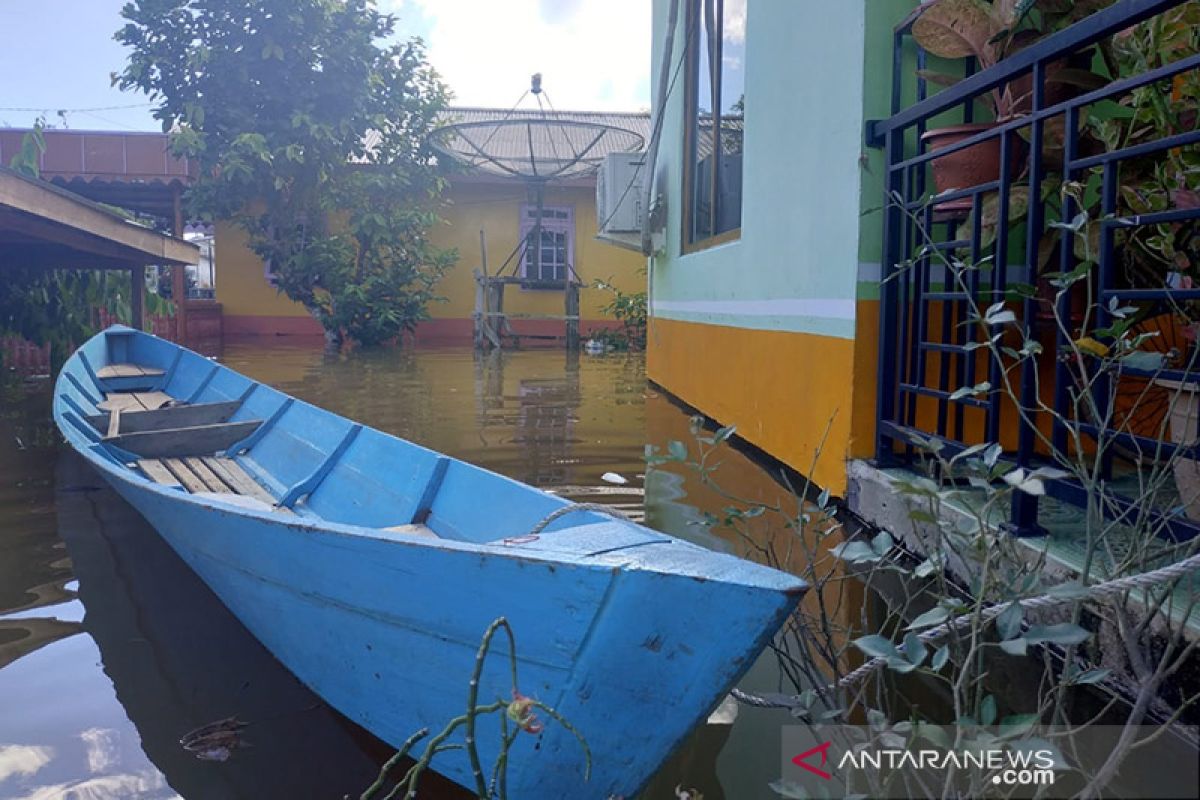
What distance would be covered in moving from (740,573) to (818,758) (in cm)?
65

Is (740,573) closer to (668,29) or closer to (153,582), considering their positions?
(153,582)

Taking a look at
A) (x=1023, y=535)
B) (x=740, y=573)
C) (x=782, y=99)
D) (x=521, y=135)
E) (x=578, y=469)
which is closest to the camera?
(x=740, y=573)

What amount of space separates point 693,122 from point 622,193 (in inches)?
74.5

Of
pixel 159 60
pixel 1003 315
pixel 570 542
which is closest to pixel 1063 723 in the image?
pixel 1003 315

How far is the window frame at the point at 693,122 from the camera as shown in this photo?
244 inches

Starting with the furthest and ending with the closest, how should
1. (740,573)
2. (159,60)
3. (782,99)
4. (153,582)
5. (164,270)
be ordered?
(164,270)
(159,60)
(782,99)
(153,582)
(740,573)

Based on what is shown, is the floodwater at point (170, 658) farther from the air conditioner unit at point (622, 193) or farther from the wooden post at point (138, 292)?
the wooden post at point (138, 292)

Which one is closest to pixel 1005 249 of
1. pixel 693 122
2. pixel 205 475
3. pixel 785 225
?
pixel 785 225

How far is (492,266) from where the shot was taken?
16312 millimetres

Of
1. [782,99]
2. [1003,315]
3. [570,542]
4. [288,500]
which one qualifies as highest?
[782,99]

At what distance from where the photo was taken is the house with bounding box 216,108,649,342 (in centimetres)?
1614

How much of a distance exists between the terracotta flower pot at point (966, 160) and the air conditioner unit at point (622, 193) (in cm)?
549

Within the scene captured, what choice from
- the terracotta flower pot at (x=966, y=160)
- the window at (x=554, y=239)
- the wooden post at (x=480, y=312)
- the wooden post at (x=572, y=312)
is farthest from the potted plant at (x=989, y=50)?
the window at (x=554, y=239)

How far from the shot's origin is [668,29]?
7051 millimetres
